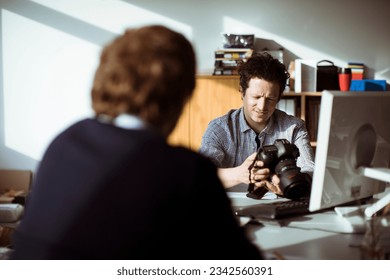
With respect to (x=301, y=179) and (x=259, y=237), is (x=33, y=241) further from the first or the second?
(x=301, y=179)

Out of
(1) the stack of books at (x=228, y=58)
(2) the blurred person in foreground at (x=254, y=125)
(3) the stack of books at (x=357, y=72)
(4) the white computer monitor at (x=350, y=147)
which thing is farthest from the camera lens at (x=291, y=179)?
(3) the stack of books at (x=357, y=72)

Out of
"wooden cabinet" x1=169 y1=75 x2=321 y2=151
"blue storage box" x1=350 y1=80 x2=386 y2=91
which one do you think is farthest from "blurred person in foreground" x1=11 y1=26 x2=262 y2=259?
"blue storage box" x1=350 y1=80 x2=386 y2=91

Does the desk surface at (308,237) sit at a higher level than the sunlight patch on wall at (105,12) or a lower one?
lower

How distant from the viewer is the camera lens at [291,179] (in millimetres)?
1575

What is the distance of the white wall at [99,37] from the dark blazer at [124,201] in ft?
10.1

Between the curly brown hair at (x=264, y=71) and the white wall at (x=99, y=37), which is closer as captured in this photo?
the curly brown hair at (x=264, y=71)

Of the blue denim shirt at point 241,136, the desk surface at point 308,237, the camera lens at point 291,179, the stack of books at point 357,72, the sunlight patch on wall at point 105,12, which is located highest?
the sunlight patch on wall at point 105,12

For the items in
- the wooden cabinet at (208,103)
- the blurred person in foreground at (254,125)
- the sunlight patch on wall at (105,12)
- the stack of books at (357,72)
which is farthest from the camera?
the sunlight patch on wall at (105,12)

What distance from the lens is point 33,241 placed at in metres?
0.90

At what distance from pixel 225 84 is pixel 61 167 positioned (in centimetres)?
281

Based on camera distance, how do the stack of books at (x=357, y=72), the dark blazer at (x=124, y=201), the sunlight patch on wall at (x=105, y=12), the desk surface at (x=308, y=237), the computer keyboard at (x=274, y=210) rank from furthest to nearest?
the sunlight patch on wall at (x=105, y=12), the stack of books at (x=357, y=72), the computer keyboard at (x=274, y=210), the desk surface at (x=308, y=237), the dark blazer at (x=124, y=201)

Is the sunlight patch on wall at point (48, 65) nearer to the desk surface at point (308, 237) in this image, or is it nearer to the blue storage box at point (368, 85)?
the blue storage box at point (368, 85)

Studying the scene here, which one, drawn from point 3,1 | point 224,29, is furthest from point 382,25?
point 3,1

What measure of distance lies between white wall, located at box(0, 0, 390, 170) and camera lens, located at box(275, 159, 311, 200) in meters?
2.36
